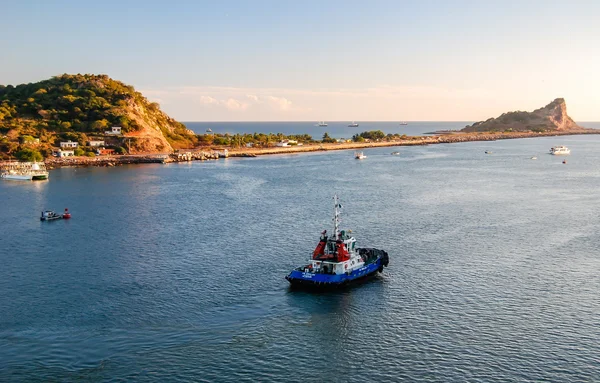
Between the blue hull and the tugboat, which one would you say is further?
the tugboat

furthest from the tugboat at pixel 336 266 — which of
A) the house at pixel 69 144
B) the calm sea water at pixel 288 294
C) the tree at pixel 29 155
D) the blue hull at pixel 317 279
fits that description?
the house at pixel 69 144

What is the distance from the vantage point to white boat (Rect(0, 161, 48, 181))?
470 feet

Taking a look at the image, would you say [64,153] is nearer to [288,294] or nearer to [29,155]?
[29,155]

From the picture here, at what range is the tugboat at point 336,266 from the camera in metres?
Result: 59.2

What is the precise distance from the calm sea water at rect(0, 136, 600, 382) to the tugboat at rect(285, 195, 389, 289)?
156cm

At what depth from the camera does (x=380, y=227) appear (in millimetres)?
87188

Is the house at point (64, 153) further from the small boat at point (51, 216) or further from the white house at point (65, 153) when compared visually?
the small boat at point (51, 216)

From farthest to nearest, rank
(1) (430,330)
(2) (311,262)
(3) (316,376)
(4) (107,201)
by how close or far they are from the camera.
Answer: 1. (4) (107,201)
2. (2) (311,262)
3. (1) (430,330)
4. (3) (316,376)

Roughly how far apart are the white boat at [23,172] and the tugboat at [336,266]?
10528 cm

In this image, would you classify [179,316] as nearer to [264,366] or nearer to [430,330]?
[264,366]

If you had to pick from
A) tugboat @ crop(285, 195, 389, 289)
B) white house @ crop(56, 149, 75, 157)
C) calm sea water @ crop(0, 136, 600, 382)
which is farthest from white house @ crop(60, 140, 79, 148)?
tugboat @ crop(285, 195, 389, 289)

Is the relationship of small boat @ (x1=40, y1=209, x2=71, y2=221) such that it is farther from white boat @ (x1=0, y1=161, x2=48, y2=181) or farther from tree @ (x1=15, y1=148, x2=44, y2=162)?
tree @ (x1=15, y1=148, x2=44, y2=162)

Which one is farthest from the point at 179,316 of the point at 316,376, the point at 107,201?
the point at 107,201

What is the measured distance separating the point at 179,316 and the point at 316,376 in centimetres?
1589
